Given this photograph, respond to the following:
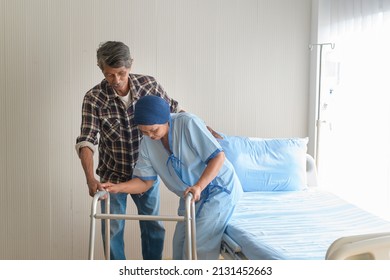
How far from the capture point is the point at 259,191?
11.0 feet

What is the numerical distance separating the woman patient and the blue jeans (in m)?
0.32

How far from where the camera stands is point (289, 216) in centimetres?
279

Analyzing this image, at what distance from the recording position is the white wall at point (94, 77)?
3.37 metres

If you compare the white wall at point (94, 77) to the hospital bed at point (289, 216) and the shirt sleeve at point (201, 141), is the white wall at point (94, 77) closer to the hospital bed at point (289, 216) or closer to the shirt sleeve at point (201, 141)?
the hospital bed at point (289, 216)

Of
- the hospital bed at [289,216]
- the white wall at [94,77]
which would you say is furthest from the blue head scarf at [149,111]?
the white wall at [94,77]

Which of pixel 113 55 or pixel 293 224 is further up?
pixel 113 55

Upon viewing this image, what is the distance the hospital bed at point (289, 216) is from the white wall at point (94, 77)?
0.43m

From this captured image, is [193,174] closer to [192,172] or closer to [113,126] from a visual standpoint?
[192,172]

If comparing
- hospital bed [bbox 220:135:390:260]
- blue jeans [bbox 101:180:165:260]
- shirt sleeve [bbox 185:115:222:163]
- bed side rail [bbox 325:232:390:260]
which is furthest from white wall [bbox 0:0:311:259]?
bed side rail [bbox 325:232:390:260]

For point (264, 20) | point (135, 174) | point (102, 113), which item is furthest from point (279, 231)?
point (264, 20)

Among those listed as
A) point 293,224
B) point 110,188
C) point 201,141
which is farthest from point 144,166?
point 293,224

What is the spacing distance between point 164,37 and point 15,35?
92cm

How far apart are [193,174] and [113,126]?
0.57m
